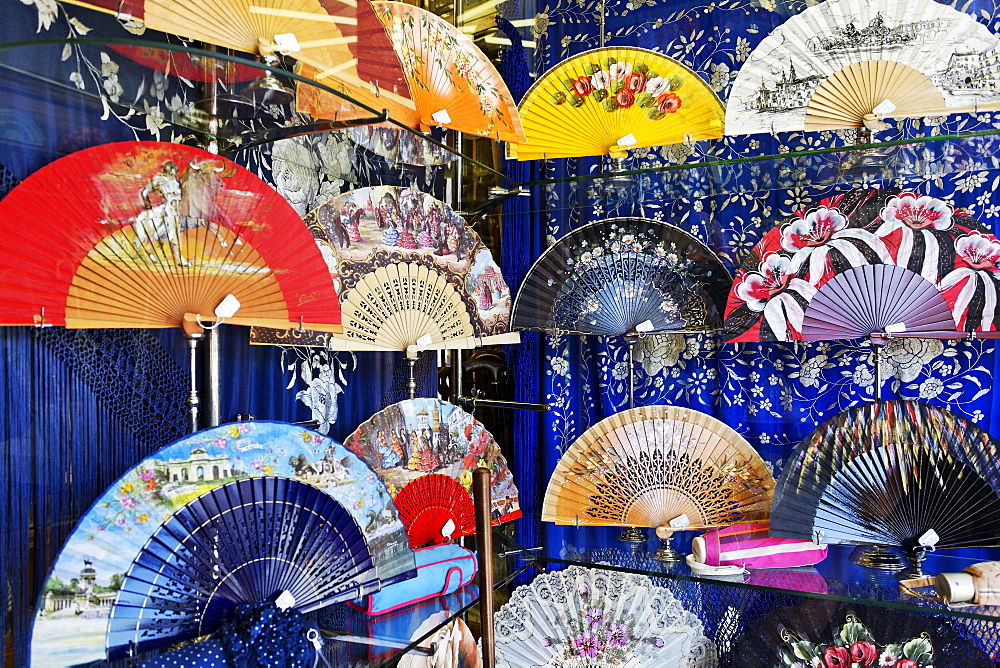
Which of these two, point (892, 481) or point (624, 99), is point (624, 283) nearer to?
point (624, 99)

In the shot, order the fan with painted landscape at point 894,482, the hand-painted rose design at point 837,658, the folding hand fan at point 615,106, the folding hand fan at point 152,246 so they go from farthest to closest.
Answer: the folding hand fan at point 615,106
the hand-painted rose design at point 837,658
the fan with painted landscape at point 894,482
the folding hand fan at point 152,246

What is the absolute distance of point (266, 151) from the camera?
68.1 inches

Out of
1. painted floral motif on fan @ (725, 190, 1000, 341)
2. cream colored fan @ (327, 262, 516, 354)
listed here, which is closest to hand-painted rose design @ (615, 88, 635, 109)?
painted floral motif on fan @ (725, 190, 1000, 341)

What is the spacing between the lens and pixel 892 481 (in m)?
1.89

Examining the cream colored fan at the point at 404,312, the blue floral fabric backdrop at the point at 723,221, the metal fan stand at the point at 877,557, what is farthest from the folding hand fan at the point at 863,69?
the cream colored fan at the point at 404,312

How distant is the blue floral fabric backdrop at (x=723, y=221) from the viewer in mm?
1989

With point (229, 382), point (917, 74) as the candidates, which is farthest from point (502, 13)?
point (229, 382)

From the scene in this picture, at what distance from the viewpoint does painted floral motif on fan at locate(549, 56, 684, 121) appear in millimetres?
2090

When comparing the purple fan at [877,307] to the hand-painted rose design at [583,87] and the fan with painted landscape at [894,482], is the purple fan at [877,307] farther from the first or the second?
the hand-painted rose design at [583,87]

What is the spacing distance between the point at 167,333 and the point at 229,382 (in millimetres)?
215

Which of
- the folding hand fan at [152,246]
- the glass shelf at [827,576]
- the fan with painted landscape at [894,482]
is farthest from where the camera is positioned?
the fan with painted landscape at [894,482]

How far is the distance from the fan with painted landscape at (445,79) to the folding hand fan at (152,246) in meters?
0.48

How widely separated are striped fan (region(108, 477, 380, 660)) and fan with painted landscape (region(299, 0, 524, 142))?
3.10 ft

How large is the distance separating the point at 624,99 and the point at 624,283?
1.78 ft
